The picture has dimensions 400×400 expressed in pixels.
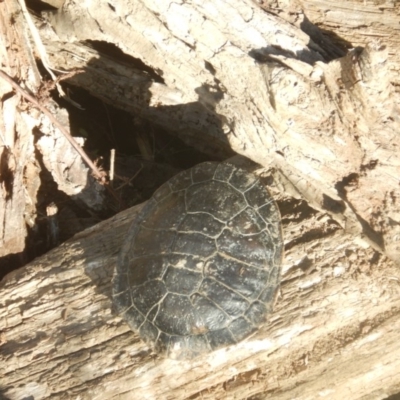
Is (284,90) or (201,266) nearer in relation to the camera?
(284,90)

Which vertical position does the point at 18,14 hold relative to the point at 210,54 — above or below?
above

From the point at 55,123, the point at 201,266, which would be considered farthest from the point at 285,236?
the point at 55,123

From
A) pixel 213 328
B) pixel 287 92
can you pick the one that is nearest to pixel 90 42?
pixel 287 92

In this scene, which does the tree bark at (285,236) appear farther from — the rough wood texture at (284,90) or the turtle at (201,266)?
the turtle at (201,266)

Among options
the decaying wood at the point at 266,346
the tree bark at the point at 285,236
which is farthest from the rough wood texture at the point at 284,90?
the decaying wood at the point at 266,346

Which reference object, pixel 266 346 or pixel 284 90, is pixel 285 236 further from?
pixel 284 90

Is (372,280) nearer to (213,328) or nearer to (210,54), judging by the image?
(213,328)
